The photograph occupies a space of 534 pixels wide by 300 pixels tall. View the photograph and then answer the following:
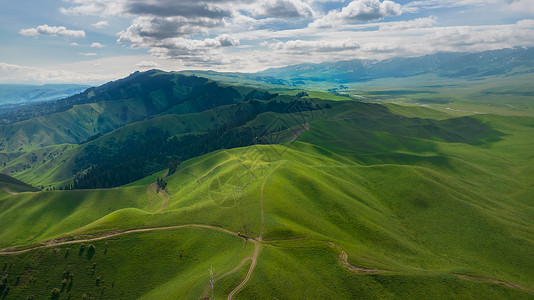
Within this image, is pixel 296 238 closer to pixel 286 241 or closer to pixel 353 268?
pixel 286 241

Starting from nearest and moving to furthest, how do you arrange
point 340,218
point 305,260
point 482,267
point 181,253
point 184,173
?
point 305,260 < point 181,253 < point 482,267 < point 340,218 < point 184,173

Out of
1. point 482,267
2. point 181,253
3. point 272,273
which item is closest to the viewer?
point 272,273

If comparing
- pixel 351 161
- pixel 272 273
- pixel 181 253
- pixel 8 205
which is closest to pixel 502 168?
pixel 351 161

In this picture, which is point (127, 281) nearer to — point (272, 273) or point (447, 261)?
point (272, 273)

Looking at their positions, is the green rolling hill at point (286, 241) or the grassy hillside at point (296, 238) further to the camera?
the grassy hillside at point (296, 238)

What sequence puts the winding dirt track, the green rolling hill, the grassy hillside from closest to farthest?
the green rolling hill < the grassy hillside < the winding dirt track

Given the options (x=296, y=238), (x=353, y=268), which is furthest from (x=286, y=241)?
(x=353, y=268)

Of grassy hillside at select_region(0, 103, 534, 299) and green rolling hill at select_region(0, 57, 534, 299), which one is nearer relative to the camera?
green rolling hill at select_region(0, 57, 534, 299)

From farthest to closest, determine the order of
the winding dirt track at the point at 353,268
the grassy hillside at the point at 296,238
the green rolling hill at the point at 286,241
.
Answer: the winding dirt track at the point at 353,268
the grassy hillside at the point at 296,238
the green rolling hill at the point at 286,241
